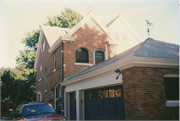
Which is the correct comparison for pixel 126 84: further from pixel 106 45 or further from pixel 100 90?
pixel 106 45

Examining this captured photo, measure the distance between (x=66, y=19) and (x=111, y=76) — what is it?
94.0 ft

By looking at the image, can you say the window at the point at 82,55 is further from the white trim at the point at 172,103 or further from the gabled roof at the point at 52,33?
the white trim at the point at 172,103

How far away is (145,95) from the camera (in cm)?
782

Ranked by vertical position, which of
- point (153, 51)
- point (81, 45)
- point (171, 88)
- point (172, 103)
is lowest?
point (172, 103)

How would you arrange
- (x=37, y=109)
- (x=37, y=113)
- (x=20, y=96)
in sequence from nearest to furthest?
(x=37, y=113) < (x=37, y=109) < (x=20, y=96)

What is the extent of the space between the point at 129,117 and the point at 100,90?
3.17m

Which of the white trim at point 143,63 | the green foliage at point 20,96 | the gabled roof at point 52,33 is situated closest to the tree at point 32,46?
the green foliage at point 20,96

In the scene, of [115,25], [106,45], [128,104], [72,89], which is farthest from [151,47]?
[115,25]

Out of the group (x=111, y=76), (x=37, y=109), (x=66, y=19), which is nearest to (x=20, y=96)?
(x=66, y=19)

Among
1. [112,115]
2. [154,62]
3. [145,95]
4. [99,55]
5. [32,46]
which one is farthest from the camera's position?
[32,46]

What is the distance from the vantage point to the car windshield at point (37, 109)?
836cm

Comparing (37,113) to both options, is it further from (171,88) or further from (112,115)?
(171,88)

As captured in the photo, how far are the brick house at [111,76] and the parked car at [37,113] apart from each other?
2.93 meters

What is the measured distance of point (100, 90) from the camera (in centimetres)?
1083
